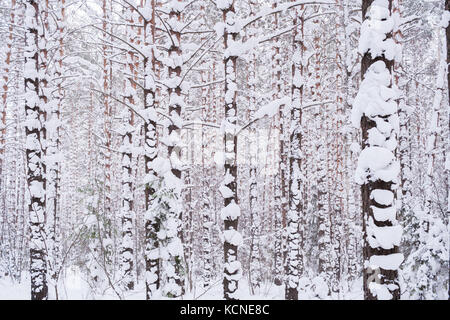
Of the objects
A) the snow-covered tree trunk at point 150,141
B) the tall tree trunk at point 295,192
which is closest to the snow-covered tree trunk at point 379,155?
the snow-covered tree trunk at point 150,141

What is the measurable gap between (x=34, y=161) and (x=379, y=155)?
7.04m

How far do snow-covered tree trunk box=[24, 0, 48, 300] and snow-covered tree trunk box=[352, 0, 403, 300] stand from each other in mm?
6386

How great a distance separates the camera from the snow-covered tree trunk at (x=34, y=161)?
7164 mm

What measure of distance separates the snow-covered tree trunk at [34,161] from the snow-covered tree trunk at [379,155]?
21.0ft

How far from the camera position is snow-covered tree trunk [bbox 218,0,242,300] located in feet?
21.4

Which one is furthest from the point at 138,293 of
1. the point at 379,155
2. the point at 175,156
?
the point at 379,155

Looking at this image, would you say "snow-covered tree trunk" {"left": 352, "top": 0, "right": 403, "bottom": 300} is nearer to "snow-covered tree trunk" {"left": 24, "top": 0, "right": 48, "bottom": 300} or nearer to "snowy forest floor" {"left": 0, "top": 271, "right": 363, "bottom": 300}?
"snowy forest floor" {"left": 0, "top": 271, "right": 363, "bottom": 300}

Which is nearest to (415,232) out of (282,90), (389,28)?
(389,28)

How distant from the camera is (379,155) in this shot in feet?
13.9

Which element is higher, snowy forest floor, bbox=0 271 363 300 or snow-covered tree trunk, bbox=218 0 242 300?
snow-covered tree trunk, bbox=218 0 242 300

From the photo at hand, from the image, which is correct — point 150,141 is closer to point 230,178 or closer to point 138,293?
point 230,178

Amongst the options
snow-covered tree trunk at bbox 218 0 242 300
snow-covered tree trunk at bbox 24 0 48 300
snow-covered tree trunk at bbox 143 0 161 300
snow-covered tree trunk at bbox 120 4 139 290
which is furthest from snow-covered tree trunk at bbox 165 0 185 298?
snow-covered tree trunk at bbox 120 4 139 290

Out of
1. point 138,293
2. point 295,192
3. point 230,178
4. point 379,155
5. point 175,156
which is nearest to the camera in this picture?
point 379,155

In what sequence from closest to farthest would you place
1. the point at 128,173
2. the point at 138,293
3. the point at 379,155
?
the point at 379,155
the point at 138,293
the point at 128,173
